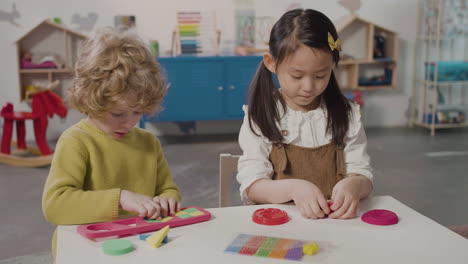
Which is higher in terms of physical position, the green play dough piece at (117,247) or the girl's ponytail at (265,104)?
the girl's ponytail at (265,104)

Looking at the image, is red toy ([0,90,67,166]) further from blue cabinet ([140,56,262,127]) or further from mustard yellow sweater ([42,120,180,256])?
mustard yellow sweater ([42,120,180,256])

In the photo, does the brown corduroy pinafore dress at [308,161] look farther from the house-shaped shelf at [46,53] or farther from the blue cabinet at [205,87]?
the house-shaped shelf at [46,53]

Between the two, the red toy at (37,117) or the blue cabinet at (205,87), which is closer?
the red toy at (37,117)

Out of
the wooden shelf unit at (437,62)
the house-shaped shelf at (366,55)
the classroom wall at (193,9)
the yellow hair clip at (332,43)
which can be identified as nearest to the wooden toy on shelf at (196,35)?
the classroom wall at (193,9)

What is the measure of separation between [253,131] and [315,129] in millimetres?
159

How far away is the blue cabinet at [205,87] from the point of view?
4.22 m

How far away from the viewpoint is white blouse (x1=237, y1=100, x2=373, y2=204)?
129cm

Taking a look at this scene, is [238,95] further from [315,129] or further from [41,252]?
[315,129]

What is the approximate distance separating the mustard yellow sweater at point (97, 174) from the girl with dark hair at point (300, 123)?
225 mm

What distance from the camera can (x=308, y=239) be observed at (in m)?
0.90

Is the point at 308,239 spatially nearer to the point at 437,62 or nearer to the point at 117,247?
the point at 117,247

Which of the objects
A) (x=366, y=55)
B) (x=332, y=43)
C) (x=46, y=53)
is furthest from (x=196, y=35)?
(x=332, y=43)

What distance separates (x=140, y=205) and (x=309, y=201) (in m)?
0.33

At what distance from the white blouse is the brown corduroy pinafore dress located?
0.05ft
